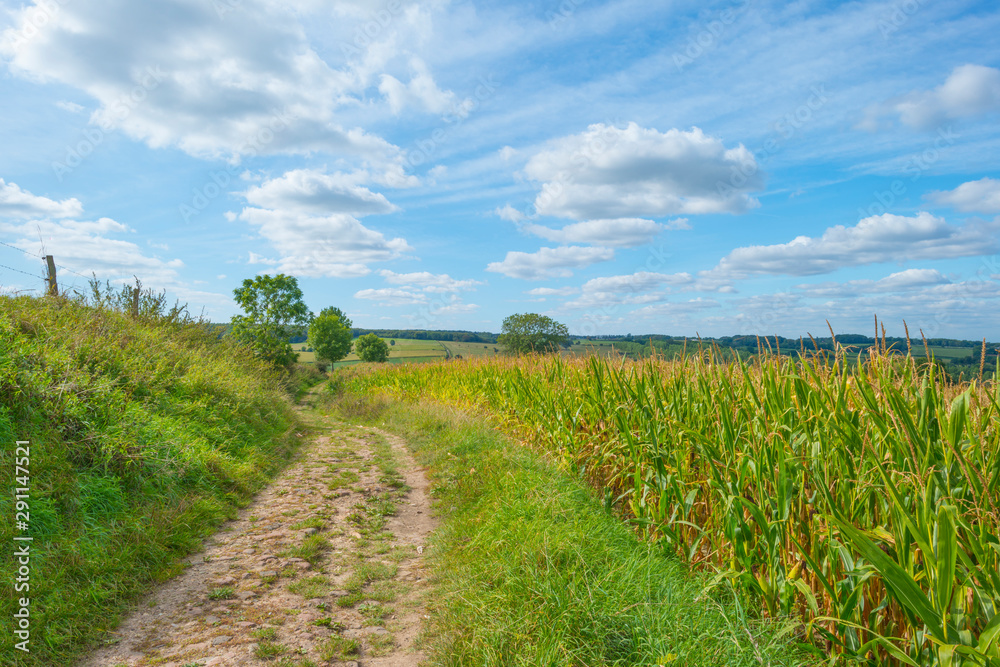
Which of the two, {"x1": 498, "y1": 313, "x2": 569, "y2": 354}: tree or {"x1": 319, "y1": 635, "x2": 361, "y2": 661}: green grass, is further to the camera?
{"x1": 498, "y1": 313, "x2": 569, "y2": 354}: tree

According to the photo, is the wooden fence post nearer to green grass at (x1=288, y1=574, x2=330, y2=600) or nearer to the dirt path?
the dirt path

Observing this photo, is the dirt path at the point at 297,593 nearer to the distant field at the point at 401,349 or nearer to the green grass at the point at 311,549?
the green grass at the point at 311,549

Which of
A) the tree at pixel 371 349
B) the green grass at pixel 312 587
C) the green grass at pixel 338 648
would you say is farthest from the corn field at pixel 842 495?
the tree at pixel 371 349

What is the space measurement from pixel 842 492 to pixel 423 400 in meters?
13.3

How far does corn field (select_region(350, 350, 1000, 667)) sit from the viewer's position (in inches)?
89.0

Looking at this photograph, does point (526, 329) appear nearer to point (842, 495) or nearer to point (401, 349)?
point (401, 349)

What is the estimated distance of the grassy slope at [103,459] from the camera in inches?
159

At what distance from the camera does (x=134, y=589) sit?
4.31 metres

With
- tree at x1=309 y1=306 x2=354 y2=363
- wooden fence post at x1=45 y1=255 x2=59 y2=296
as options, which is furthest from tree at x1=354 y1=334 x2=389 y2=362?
wooden fence post at x1=45 y1=255 x2=59 y2=296

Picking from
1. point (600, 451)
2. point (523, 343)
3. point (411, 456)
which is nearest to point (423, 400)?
point (411, 456)

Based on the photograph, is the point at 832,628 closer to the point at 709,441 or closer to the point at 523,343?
the point at 709,441

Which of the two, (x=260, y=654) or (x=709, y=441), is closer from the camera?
(x=260, y=654)

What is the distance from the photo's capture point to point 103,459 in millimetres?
5770

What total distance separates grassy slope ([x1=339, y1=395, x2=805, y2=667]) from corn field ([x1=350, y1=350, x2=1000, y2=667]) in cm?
31
